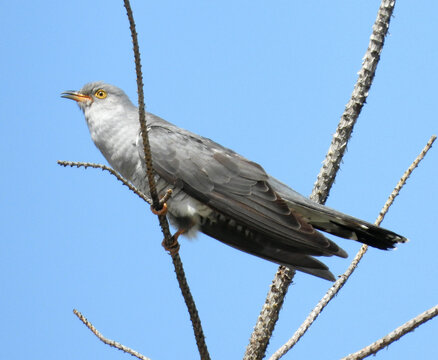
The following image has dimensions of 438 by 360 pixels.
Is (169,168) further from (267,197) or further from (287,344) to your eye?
(287,344)

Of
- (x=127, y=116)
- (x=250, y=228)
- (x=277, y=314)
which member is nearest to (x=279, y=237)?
(x=250, y=228)

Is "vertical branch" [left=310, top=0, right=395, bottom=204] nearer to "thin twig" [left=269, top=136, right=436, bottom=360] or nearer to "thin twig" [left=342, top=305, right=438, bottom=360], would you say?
"thin twig" [left=269, top=136, right=436, bottom=360]

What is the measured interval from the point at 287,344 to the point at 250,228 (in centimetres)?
76

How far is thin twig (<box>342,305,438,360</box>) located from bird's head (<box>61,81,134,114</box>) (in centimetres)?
239

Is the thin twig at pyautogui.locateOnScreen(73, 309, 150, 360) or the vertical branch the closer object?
the thin twig at pyautogui.locateOnScreen(73, 309, 150, 360)

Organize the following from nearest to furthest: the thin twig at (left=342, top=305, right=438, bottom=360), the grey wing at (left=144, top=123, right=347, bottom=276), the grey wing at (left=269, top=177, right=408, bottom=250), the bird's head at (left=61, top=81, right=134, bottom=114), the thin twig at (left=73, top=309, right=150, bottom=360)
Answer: the thin twig at (left=342, top=305, right=438, bottom=360), the thin twig at (left=73, top=309, right=150, bottom=360), the grey wing at (left=269, top=177, right=408, bottom=250), the grey wing at (left=144, top=123, right=347, bottom=276), the bird's head at (left=61, top=81, right=134, bottom=114)

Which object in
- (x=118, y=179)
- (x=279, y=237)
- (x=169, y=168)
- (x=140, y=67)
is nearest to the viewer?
(x=140, y=67)

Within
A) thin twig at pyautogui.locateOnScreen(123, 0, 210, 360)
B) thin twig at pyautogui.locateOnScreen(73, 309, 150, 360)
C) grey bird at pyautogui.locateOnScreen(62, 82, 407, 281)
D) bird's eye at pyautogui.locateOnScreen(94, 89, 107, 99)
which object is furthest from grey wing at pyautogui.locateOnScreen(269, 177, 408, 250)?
bird's eye at pyautogui.locateOnScreen(94, 89, 107, 99)

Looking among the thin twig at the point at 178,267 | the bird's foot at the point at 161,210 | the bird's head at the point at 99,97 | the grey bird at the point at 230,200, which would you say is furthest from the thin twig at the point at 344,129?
the bird's head at the point at 99,97

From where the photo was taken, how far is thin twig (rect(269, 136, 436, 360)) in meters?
2.96

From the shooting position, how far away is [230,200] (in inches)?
141

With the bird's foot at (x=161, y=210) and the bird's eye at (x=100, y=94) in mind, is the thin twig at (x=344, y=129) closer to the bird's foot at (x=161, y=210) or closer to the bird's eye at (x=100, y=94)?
the bird's foot at (x=161, y=210)

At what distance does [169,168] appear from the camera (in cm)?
364

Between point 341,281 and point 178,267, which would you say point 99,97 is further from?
point 341,281
